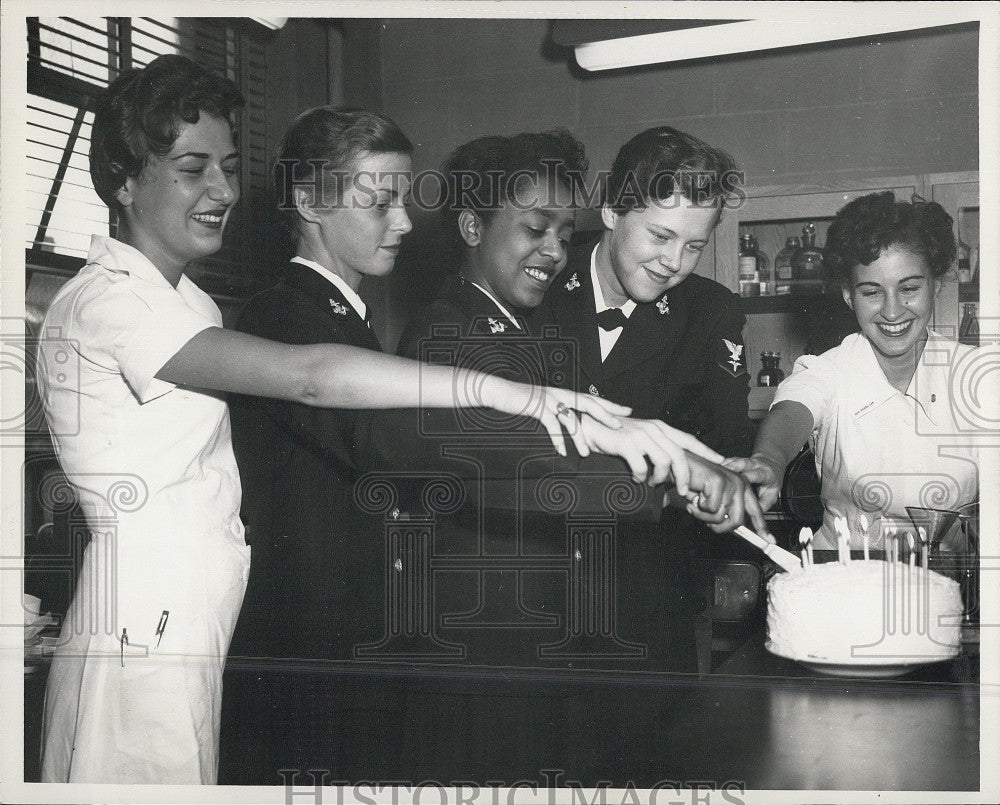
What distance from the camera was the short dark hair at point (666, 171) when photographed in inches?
49.3

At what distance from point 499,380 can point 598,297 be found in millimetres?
180

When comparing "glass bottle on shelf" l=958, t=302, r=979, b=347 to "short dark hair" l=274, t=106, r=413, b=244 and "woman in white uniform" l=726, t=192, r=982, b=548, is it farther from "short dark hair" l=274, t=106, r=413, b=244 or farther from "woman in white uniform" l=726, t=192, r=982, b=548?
"short dark hair" l=274, t=106, r=413, b=244

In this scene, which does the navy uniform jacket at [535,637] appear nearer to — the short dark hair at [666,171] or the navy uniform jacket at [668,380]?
the navy uniform jacket at [668,380]

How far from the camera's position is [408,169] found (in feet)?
4.23

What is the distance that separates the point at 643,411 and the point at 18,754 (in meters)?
1.02

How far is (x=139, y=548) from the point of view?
1271 mm

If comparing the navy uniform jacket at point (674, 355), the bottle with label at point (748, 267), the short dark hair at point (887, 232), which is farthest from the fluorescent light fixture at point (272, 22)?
the short dark hair at point (887, 232)

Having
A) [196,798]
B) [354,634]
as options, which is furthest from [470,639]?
[196,798]

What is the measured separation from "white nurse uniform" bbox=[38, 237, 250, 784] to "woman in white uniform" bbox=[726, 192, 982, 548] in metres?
0.73

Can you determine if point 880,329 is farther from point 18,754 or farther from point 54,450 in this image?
point 18,754

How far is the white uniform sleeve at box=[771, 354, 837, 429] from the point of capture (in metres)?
1.25

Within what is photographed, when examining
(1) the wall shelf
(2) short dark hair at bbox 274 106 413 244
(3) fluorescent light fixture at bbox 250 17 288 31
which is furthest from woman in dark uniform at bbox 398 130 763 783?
(3) fluorescent light fixture at bbox 250 17 288 31

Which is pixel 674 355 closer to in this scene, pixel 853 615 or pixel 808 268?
pixel 808 268

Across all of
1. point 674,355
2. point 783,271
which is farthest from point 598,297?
point 783,271
